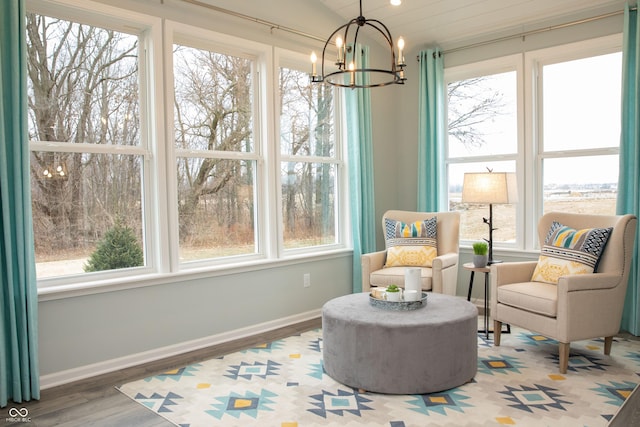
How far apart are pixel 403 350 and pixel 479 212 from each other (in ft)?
8.41

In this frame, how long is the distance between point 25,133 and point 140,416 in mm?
1684

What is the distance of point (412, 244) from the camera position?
4.50 m

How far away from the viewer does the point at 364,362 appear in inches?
113

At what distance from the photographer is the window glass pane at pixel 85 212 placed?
3150mm

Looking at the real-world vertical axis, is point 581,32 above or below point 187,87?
above

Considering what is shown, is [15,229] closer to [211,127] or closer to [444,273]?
[211,127]

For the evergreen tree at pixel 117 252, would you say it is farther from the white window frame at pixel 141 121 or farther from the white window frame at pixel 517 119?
the white window frame at pixel 517 119

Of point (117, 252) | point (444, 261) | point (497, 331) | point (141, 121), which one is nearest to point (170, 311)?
point (117, 252)

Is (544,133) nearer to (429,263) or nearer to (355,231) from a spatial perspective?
(429,263)

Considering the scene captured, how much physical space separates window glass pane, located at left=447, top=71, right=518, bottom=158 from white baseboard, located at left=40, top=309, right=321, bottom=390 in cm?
231

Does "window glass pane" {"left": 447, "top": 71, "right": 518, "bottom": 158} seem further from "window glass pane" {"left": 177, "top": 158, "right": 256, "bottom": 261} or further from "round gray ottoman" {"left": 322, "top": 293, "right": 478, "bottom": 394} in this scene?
"round gray ottoman" {"left": 322, "top": 293, "right": 478, "bottom": 394}

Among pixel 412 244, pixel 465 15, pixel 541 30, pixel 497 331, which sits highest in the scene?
pixel 465 15

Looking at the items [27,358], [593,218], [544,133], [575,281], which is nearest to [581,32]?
[544,133]

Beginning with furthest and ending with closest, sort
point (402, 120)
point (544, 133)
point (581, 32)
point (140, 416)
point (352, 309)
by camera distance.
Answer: point (402, 120)
point (544, 133)
point (581, 32)
point (352, 309)
point (140, 416)
